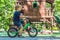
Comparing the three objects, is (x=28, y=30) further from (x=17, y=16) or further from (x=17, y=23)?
(x=17, y=16)

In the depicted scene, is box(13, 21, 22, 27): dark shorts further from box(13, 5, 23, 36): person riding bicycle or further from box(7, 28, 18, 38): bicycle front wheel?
box(7, 28, 18, 38): bicycle front wheel

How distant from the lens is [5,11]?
4.89 metres

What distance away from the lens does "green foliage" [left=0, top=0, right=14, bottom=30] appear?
4.84 m

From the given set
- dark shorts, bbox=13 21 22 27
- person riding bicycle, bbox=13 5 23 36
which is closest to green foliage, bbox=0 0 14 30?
person riding bicycle, bbox=13 5 23 36

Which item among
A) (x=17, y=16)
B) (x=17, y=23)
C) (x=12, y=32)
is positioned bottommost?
(x=12, y=32)

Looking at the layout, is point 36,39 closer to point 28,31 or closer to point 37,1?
point 28,31

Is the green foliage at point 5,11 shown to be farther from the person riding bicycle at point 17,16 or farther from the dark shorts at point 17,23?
the dark shorts at point 17,23

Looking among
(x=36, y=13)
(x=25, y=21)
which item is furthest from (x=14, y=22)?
(x=36, y=13)

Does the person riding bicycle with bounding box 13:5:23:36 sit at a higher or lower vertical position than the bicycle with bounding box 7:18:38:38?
higher

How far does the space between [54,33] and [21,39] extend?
93cm

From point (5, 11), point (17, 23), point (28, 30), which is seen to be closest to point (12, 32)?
point (17, 23)

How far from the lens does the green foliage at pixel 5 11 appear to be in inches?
191

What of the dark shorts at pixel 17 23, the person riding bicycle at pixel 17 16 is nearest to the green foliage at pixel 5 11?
the person riding bicycle at pixel 17 16

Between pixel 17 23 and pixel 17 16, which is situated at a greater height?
pixel 17 16
